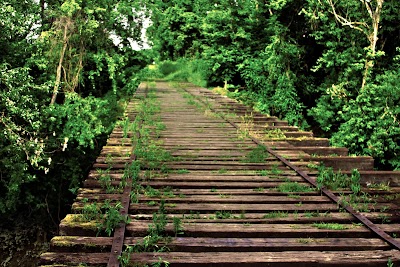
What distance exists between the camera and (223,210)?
13.5ft

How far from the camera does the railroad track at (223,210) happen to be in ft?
10.3

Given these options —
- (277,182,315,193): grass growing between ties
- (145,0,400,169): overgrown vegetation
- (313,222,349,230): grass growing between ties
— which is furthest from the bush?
(313,222,349,230): grass growing between ties

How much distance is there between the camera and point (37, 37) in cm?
1060

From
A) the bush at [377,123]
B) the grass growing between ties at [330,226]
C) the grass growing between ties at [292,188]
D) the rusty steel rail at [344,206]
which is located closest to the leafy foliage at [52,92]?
the rusty steel rail at [344,206]

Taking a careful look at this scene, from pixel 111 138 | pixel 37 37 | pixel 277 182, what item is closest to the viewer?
pixel 277 182

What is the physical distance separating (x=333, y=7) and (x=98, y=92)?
8.26 metres

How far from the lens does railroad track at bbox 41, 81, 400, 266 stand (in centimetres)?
313

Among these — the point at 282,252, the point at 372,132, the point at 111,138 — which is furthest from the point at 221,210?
the point at 372,132

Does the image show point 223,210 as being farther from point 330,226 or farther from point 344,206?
point 344,206

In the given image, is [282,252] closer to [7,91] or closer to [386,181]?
[386,181]

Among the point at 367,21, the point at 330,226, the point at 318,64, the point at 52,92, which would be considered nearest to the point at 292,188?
the point at 330,226

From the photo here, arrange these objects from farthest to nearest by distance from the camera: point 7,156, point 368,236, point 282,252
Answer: point 7,156 → point 368,236 → point 282,252

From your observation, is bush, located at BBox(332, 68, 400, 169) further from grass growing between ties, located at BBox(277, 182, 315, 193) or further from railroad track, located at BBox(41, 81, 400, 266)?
grass growing between ties, located at BBox(277, 182, 315, 193)

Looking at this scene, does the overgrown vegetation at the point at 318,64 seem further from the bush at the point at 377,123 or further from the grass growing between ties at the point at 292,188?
the grass growing between ties at the point at 292,188
